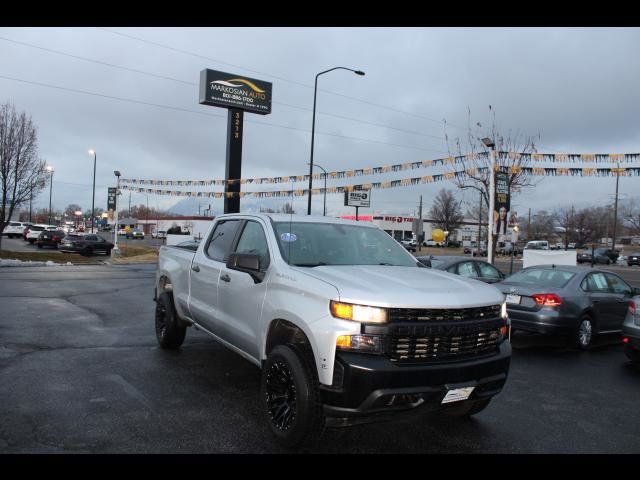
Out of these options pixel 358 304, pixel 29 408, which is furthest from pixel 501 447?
pixel 29 408

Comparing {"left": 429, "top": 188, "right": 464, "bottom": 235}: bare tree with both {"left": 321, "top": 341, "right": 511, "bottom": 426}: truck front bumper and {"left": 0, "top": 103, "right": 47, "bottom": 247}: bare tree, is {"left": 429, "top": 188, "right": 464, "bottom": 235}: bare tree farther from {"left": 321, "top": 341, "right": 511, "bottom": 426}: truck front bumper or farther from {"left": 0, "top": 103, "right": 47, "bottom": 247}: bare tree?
{"left": 321, "top": 341, "right": 511, "bottom": 426}: truck front bumper

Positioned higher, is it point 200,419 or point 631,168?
point 631,168

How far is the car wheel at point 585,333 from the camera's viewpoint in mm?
8117

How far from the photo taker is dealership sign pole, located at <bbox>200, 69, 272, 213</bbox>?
34438 mm

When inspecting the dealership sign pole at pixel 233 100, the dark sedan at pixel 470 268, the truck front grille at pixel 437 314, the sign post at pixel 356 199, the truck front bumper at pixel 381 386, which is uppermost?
the dealership sign pole at pixel 233 100

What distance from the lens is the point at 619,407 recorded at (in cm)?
515

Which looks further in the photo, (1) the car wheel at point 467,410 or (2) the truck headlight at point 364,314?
(1) the car wheel at point 467,410

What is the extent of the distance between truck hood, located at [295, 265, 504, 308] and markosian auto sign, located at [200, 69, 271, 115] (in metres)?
32.7

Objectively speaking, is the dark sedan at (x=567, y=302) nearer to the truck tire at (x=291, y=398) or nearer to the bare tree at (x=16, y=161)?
the truck tire at (x=291, y=398)

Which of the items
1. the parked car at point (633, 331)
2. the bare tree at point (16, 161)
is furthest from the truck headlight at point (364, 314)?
the bare tree at point (16, 161)

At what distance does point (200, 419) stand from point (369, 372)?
1.82 metres

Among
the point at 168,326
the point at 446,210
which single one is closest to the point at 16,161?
the point at 168,326

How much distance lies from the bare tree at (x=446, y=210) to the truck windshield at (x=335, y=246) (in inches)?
2830
